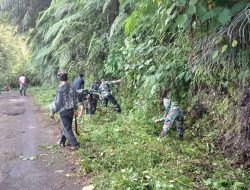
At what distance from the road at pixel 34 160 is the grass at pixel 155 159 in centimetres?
40

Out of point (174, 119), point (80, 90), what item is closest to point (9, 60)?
point (80, 90)

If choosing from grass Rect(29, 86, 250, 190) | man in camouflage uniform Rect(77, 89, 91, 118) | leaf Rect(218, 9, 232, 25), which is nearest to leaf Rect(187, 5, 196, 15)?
leaf Rect(218, 9, 232, 25)

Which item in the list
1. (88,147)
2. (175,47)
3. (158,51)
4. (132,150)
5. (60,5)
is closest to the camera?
(132,150)

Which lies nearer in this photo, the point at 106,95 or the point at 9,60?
the point at 106,95

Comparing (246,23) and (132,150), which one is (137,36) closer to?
(132,150)

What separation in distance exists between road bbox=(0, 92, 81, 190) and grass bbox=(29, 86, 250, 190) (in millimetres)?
400

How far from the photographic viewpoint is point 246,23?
14.4 feet

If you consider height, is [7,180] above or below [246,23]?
below

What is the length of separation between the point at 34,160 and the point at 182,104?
3.40 metres

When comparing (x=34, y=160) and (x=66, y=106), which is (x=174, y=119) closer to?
(x=66, y=106)

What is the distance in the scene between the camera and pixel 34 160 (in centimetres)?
709

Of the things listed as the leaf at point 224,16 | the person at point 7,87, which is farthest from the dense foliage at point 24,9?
the leaf at point 224,16

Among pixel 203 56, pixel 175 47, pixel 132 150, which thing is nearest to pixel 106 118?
pixel 175 47

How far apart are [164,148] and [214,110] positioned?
1220 mm
